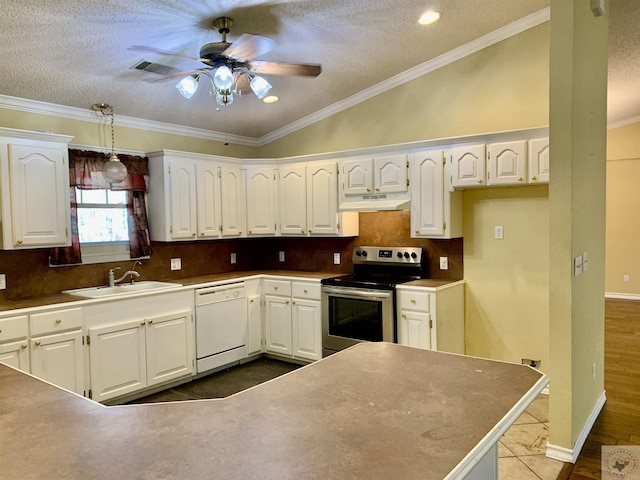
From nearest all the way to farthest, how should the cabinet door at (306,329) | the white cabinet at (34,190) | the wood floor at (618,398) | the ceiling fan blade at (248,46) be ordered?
1. the ceiling fan blade at (248,46)
2. the wood floor at (618,398)
3. the white cabinet at (34,190)
4. the cabinet door at (306,329)

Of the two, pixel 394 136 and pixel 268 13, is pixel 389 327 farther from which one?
pixel 268 13

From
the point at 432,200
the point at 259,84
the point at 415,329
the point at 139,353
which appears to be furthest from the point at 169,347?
the point at 432,200

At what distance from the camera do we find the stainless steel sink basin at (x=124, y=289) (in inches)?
151

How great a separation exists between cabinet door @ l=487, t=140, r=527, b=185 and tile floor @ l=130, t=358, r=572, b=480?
1768 millimetres

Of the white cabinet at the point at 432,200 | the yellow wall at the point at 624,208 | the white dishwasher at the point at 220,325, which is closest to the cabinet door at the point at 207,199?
the white dishwasher at the point at 220,325

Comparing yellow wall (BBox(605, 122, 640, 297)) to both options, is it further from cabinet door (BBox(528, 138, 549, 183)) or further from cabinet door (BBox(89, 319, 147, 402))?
cabinet door (BBox(89, 319, 147, 402))

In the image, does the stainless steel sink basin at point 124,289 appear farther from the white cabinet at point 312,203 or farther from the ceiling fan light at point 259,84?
the ceiling fan light at point 259,84

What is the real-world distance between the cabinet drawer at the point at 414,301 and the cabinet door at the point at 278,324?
49.2 inches

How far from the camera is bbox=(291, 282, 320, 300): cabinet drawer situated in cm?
448

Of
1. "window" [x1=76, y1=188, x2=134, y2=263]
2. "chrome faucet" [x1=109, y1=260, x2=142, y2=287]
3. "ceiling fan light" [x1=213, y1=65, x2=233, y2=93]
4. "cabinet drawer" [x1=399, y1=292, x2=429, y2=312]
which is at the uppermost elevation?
"ceiling fan light" [x1=213, y1=65, x2=233, y2=93]

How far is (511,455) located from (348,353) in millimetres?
1628

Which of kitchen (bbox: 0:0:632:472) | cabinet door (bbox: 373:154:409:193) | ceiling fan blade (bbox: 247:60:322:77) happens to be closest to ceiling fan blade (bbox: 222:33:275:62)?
ceiling fan blade (bbox: 247:60:322:77)

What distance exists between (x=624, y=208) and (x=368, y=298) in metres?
5.53

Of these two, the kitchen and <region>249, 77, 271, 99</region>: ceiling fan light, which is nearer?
<region>249, 77, 271, 99</region>: ceiling fan light
